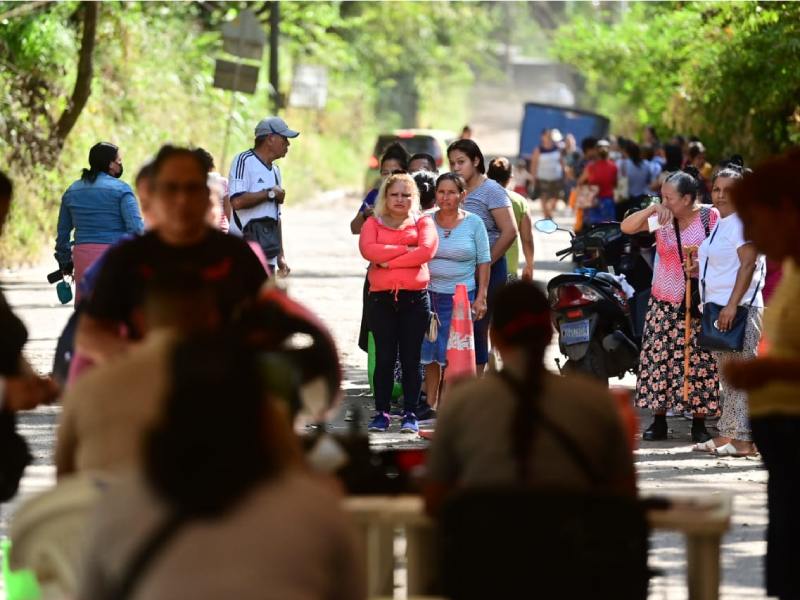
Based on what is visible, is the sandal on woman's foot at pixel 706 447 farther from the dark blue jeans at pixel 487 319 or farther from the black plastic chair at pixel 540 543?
the black plastic chair at pixel 540 543

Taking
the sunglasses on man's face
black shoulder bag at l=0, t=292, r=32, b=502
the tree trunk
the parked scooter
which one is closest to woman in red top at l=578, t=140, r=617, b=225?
the tree trunk

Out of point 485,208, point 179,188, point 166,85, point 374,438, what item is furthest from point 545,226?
point 166,85

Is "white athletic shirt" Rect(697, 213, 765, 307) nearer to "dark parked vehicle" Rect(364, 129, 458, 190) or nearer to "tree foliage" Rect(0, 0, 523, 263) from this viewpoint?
"tree foliage" Rect(0, 0, 523, 263)

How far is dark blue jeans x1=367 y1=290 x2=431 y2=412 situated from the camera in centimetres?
1169

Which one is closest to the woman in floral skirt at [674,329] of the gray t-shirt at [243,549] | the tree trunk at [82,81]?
the gray t-shirt at [243,549]

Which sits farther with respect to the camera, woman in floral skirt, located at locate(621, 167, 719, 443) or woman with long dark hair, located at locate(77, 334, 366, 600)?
woman in floral skirt, located at locate(621, 167, 719, 443)

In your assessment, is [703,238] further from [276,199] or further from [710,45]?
[710,45]

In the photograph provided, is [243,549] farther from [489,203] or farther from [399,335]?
[489,203]

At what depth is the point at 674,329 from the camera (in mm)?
11516

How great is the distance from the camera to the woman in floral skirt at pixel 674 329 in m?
11.4

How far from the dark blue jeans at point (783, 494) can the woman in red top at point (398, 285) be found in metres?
5.48

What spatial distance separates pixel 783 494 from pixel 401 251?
5.60 metres

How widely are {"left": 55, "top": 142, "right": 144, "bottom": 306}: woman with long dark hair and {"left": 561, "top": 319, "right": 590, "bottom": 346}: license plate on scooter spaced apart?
9.92 feet

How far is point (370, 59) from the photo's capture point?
6031 cm
